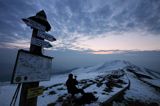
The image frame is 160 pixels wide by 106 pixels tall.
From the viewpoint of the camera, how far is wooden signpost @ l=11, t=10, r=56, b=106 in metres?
3.64

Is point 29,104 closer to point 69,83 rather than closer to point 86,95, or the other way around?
point 69,83

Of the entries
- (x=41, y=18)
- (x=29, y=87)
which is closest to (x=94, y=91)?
(x=29, y=87)

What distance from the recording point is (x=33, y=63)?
407cm

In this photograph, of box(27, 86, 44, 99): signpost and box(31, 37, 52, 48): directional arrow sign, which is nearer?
box(27, 86, 44, 99): signpost

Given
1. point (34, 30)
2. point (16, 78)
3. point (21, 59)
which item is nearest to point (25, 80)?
point (16, 78)

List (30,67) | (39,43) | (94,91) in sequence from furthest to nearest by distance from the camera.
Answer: (94,91) → (39,43) → (30,67)

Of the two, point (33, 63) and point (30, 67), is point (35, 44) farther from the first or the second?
point (30, 67)

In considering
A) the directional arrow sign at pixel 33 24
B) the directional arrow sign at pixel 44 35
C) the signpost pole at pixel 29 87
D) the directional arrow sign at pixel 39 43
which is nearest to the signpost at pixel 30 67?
the signpost pole at pixel 29 87

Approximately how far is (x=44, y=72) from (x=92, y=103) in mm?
4318

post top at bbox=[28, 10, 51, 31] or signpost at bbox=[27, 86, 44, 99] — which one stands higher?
post top at bbox=[28, 10, 51, 31]

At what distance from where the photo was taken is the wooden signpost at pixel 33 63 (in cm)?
364

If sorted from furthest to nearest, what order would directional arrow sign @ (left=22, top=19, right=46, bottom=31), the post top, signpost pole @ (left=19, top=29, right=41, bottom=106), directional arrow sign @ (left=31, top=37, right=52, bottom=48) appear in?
the post top, directional arrow sign @ (left=31, top=37, right=52, bottom=48), directional arrow sign @ (left=22, top=19, right=46, bottom=31), signpost pole @ (left=19, top=29, right=41, bottom=106)

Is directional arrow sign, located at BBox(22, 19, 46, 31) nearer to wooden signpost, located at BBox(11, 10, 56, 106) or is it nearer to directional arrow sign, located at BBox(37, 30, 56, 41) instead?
wooden signpost, located at BBox(11, 10, 56, 106)

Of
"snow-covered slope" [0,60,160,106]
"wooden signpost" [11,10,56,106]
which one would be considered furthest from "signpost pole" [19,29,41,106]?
"snow-covered slope" [0,60,160,106]
